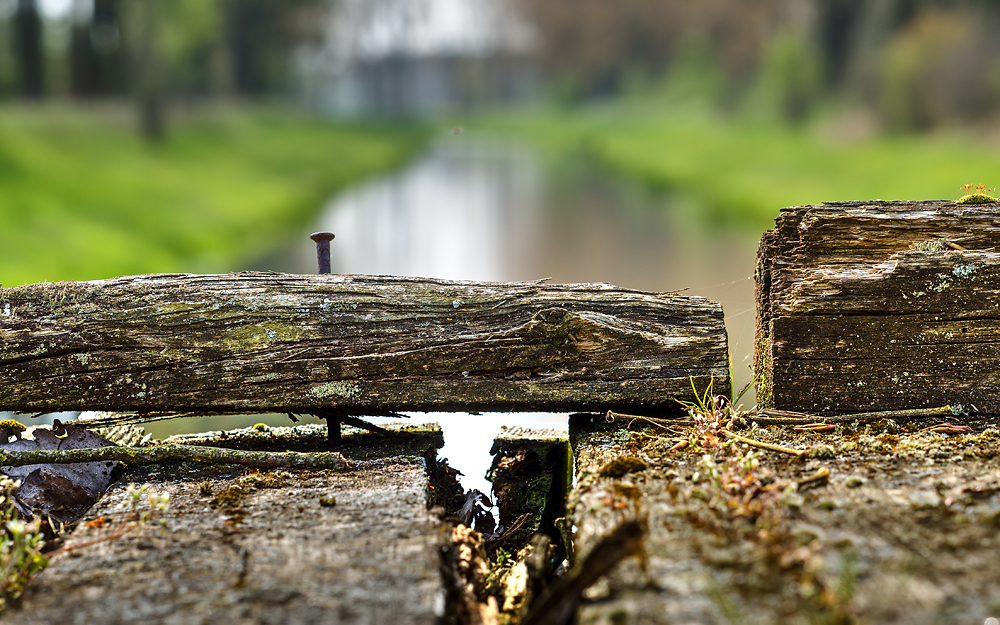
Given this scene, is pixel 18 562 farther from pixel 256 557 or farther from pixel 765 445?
pixel 765 445

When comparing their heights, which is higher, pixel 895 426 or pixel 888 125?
pixel 888 125

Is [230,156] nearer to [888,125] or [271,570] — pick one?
[888,125]

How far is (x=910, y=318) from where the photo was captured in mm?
2781

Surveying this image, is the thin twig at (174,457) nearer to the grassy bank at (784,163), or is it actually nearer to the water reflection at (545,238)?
the water reflection at (545,238)

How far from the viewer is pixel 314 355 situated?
2842mm

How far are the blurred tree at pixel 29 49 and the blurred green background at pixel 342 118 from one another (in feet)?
0.25

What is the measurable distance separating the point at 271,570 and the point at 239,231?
12933 millimetres

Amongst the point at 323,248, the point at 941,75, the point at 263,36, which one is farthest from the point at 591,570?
the point at 263,36

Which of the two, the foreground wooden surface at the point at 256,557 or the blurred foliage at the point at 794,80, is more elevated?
the blurred foliage at the point at 794,80

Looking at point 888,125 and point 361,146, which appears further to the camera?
point 361,146

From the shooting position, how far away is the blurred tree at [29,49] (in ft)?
84.4

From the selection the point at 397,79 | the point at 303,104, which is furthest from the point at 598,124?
the point at 397,79

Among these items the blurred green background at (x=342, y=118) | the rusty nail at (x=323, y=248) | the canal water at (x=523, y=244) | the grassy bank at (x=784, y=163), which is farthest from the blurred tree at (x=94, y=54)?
the rusty nail at (x=323, y=248)

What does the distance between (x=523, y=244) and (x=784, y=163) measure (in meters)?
10.5
